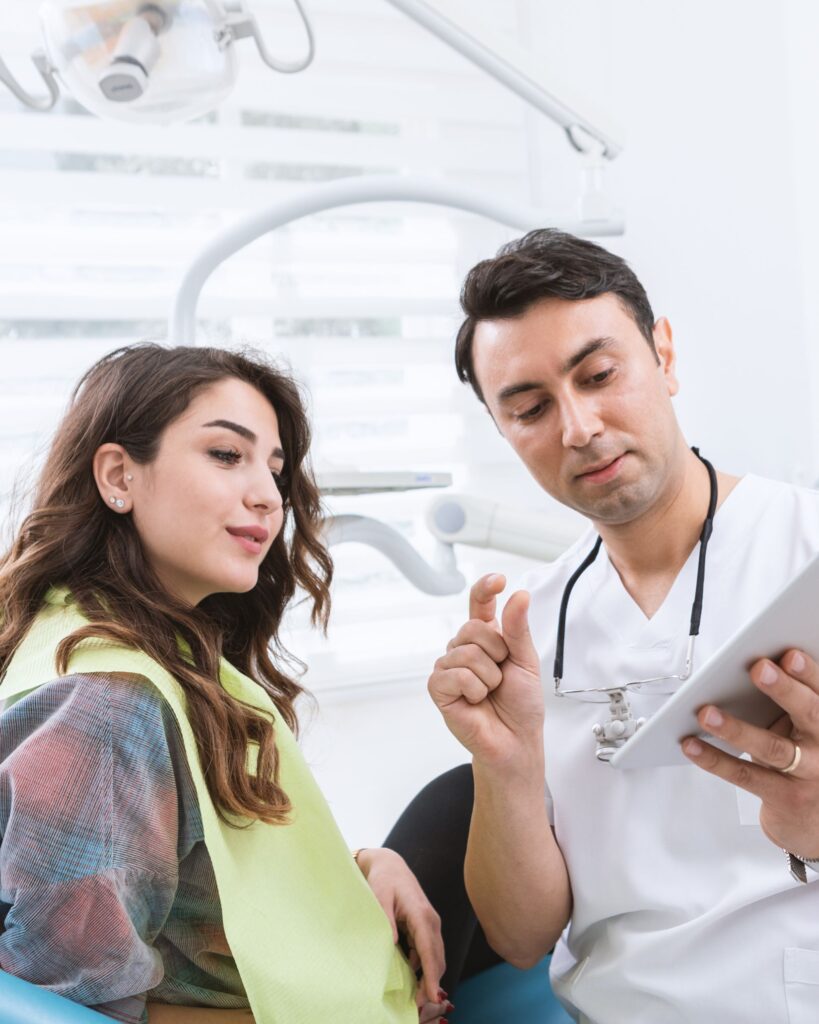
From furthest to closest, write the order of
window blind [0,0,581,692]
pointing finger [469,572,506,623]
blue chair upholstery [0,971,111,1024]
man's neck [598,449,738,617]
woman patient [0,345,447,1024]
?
1. window blind [0,0,581,692]
2. man's neck [598,449,738,617]
3. pointing finger [469,572,506,623]
4. woman patient [0,345,447,1024]
5. blue chair upholstery [0,971,111,1024]

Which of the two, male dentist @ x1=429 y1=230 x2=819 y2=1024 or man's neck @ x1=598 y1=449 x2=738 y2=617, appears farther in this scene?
man's neck @ x1=598 y1=449 x2=738 y2=617

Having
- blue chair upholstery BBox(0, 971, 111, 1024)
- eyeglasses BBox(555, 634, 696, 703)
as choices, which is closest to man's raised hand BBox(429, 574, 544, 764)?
eyeglasses BBox(555, 634, 696, 703)

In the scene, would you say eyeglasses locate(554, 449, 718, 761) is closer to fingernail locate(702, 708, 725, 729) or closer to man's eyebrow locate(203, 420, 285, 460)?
fingernail locate(702, 708, 725, 729)

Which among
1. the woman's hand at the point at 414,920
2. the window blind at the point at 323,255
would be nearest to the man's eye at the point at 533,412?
the woman's hand at the point at 414,920

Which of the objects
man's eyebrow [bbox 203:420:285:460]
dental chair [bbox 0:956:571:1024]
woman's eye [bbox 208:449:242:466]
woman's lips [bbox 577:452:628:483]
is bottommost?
dental chair [bbox 0:956:571:1024]

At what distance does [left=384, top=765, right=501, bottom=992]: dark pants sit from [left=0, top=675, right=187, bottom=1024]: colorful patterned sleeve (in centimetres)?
47

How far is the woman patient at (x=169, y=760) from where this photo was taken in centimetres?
82

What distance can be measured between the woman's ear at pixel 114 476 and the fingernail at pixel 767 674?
26.0 inches

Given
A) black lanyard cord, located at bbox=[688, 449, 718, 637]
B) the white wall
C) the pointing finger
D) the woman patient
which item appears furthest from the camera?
the white wall

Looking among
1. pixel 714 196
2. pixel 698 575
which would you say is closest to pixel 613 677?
pixel 698 575

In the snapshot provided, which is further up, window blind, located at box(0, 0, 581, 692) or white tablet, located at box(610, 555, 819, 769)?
window blind, located at box(0, 0, 581, 692)

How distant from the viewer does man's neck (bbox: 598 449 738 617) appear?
47.1 inches

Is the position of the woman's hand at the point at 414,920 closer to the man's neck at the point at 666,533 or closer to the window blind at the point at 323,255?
the man's neck at the point at 666,533

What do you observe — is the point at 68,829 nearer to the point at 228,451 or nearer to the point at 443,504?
the point at 228,451
